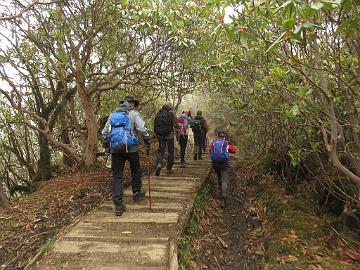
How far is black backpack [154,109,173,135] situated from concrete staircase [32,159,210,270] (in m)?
2.32

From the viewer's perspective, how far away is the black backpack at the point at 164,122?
973 centimetres

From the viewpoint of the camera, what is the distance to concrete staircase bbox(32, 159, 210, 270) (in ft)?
15.8

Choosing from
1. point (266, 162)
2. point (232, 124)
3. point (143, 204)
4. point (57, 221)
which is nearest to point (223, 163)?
point (143, 204)

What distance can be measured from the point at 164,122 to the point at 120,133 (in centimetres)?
329

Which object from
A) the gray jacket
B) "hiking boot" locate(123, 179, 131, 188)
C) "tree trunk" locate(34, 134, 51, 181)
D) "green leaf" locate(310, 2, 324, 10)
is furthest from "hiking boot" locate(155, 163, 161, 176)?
"green leaf" locate(310, 2, 324, 10)

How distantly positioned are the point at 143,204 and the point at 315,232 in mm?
3450

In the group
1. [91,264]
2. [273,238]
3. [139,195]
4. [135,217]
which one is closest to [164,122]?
[139,195]

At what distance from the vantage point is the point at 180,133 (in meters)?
12.3

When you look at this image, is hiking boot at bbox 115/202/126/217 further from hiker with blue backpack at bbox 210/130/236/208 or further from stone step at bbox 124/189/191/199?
hiker with blue backpack at bbox 210/130/236/208

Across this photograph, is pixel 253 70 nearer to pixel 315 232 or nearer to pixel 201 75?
pixel 315 232

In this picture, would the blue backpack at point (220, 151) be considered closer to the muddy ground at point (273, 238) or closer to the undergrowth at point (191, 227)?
the undergrowth at point (191, 227)

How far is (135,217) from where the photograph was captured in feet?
21.2

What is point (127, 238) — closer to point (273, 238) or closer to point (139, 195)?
point (139, 195)

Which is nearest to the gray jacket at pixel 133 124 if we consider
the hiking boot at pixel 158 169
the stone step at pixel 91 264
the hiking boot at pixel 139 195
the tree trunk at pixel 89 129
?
the hiking boot at pixel 139 195
